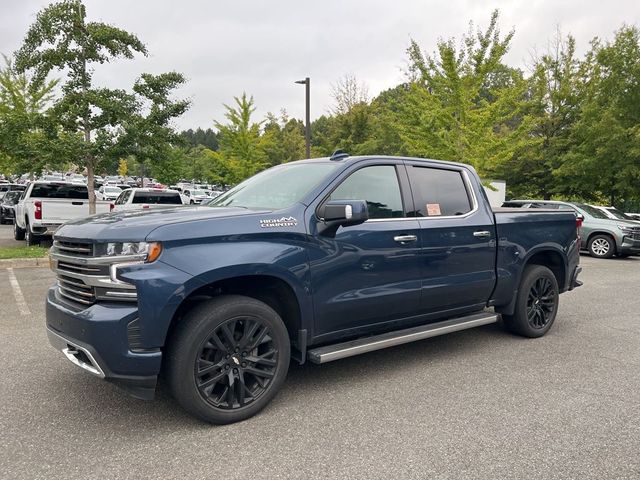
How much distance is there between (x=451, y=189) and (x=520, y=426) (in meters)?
2.32

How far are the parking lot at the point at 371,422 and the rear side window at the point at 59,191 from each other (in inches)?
357

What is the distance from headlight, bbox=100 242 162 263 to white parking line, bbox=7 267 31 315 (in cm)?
408

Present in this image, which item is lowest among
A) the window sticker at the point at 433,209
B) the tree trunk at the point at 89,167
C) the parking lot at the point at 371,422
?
the parking lot at the point at 371,422

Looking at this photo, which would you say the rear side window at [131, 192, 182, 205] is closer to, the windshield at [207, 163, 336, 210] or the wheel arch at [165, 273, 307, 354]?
the windshield at [207, 163, 336, 210]

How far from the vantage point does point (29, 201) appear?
12312mm

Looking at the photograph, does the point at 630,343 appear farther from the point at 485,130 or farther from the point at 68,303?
the point at 485,130

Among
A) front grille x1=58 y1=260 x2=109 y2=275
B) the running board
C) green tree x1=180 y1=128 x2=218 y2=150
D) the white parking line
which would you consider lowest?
the white parking line

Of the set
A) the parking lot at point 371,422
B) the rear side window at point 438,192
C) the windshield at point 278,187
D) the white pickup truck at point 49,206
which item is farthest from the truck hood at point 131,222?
the white pickup truck at point 49,206

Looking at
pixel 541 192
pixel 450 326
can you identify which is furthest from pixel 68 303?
pixel 541 192

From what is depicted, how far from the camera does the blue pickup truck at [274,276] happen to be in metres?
3.07

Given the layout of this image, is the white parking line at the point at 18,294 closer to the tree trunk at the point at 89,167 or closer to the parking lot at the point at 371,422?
the parking lot at the point at 371,422

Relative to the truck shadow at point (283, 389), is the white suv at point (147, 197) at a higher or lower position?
higher

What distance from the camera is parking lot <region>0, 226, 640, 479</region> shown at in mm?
2820

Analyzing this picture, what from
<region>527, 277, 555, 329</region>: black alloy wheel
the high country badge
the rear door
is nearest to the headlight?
the high country badge
